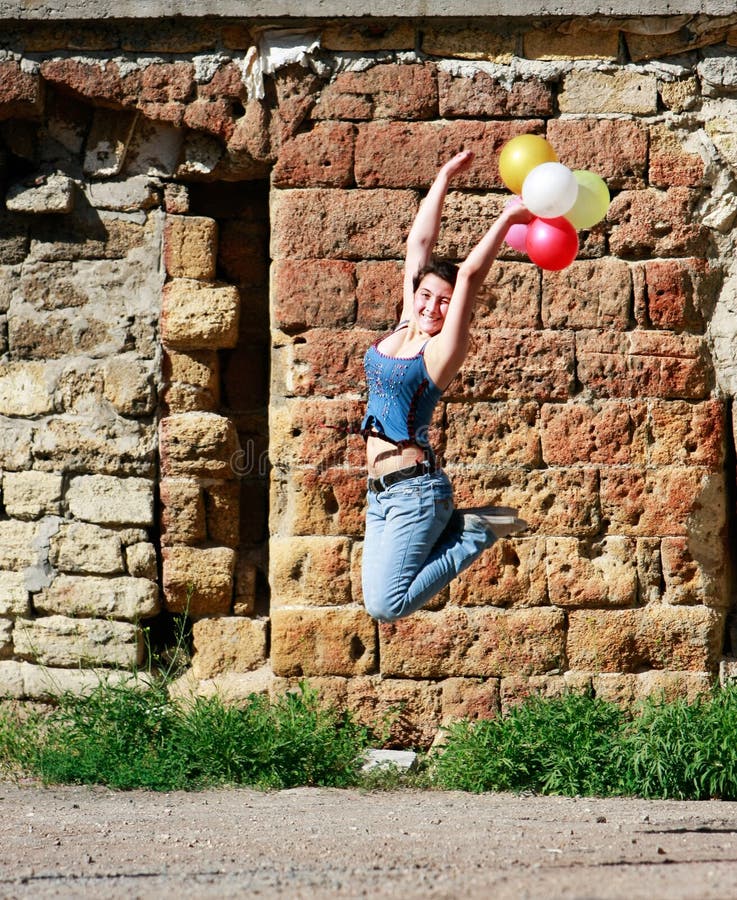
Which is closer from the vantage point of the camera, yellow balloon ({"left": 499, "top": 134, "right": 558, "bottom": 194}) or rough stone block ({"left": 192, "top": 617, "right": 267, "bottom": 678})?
yellow balloon ({"left": 499, "top": 134, "right": 558, "bottom": 194})

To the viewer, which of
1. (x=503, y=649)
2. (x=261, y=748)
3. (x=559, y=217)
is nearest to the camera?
(x=559, y=217)

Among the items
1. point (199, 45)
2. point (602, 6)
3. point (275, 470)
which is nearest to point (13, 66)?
point (199, 45)

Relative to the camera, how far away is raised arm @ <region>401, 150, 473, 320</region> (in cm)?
444

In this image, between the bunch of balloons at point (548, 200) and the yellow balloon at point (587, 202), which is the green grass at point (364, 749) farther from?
the yellow balloon at point (587, 202)

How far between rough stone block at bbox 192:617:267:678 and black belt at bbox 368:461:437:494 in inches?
64.4

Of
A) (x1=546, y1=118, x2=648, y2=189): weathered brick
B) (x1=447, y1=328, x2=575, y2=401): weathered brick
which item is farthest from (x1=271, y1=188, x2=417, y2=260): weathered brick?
(x1=546, y1=118, x2=648, y2=189): weathered brick

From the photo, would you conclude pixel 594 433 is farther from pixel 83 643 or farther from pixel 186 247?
pixel 83 643

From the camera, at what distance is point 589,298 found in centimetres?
543

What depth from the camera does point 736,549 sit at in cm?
559

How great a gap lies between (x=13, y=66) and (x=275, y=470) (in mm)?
2273

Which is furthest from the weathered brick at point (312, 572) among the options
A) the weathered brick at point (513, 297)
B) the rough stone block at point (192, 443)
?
the weathered brick at point (513, 297)

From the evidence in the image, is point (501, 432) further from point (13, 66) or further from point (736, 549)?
point (13, 66)

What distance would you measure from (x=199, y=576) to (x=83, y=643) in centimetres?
65

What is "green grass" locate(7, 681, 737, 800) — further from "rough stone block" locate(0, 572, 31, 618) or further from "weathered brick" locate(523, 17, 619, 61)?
"weathered brick" locate(523, 17, 619, 61)
